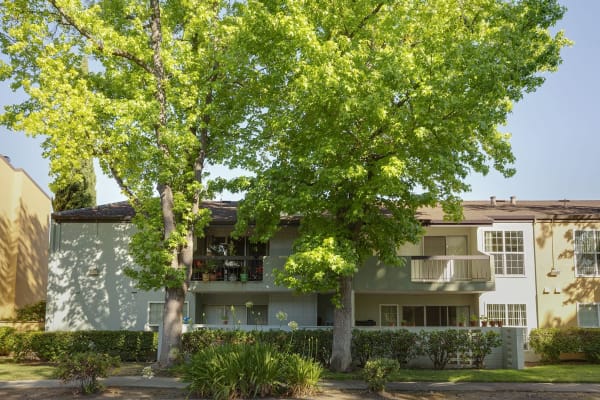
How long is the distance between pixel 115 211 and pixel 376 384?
1609 centimetres

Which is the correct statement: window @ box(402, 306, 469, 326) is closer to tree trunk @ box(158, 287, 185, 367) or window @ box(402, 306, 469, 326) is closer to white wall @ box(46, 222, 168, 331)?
white wall @ box(46, 222, 168, 331)

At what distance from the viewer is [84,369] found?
15.5 metres

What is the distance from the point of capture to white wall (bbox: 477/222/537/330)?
26703 millimetres

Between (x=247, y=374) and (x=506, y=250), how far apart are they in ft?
52.3

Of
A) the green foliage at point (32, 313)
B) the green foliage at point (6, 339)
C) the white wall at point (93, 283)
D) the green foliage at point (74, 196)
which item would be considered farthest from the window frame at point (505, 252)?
the green foliage at point (74, 196)

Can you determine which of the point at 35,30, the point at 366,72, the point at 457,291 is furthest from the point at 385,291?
the point at 35,30

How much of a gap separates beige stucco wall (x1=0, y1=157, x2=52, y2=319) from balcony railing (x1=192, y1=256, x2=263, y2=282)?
10.6 meters

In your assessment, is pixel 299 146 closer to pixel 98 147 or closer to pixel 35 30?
pixel 98 147

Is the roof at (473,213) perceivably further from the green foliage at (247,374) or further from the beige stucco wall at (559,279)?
the green foliage at (247,374)

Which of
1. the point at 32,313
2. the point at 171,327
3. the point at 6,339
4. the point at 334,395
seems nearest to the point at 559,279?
the point at 334,395

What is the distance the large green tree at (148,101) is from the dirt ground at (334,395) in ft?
13.7

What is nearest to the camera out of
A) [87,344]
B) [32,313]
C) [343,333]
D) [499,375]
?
[499,375]

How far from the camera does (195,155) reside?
2222 cm

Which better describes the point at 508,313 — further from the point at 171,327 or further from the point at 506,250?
the point at 171,327
